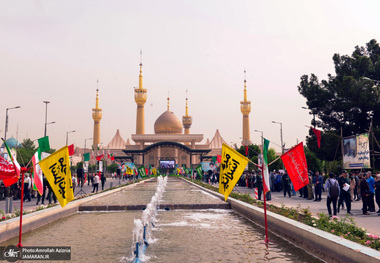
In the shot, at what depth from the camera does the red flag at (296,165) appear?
31.6 ft

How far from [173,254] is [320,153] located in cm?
2964

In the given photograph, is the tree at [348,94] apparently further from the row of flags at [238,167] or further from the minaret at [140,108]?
the minaret at [140,108]

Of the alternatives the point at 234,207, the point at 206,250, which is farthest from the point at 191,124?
the point at 206,250

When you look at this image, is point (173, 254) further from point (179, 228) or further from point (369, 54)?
point (369, 54)

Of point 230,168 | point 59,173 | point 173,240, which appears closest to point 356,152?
point 230,168

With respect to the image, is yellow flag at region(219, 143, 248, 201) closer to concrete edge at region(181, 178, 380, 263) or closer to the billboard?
concrete edge at region(181, 178, 380, 263)

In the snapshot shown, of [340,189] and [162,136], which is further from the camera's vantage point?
[162,136]

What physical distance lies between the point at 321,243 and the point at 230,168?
2.47 meters

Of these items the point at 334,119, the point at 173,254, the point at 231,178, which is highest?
the point at 334,119

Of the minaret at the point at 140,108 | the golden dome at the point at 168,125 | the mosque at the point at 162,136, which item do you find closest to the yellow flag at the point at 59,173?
the mosque at the point at 162,136

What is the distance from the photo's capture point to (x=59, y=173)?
8.66 m

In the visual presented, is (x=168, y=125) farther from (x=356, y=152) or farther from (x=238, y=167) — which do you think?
(x=238, y=167)

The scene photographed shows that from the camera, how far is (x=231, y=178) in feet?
29.0

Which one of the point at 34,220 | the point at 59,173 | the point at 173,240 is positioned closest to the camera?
the point at 59,173
